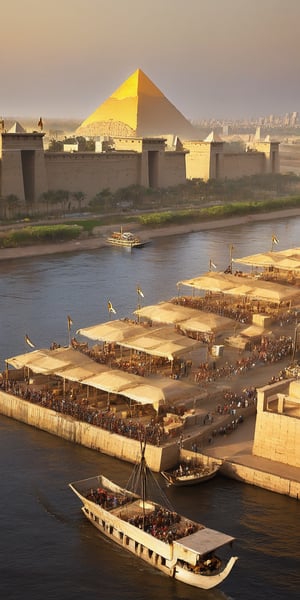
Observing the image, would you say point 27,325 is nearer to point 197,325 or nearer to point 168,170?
point 197,325

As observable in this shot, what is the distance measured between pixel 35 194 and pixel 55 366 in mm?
45024

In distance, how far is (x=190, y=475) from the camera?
20344 mm

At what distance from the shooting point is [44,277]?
46.8 metres

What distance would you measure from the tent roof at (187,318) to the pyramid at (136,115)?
267 ft

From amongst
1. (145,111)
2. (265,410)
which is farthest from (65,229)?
(145,111)

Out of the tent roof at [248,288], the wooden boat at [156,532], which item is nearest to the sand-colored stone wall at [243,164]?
the tent roof at [248,288]

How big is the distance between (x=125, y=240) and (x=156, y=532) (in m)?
42.1

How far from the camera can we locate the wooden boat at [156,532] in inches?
643

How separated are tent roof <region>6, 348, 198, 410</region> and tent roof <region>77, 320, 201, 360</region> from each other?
4.99ft

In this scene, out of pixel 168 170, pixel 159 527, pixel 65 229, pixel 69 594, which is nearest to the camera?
pixel 69 594

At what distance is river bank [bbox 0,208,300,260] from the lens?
2148 inches

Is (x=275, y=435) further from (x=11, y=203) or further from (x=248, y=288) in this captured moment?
(x=11, y=203)

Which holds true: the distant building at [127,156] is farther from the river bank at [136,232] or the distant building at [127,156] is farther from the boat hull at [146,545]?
the boat hull at [146,545]

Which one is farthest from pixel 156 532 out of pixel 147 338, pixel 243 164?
pixel 243 164
